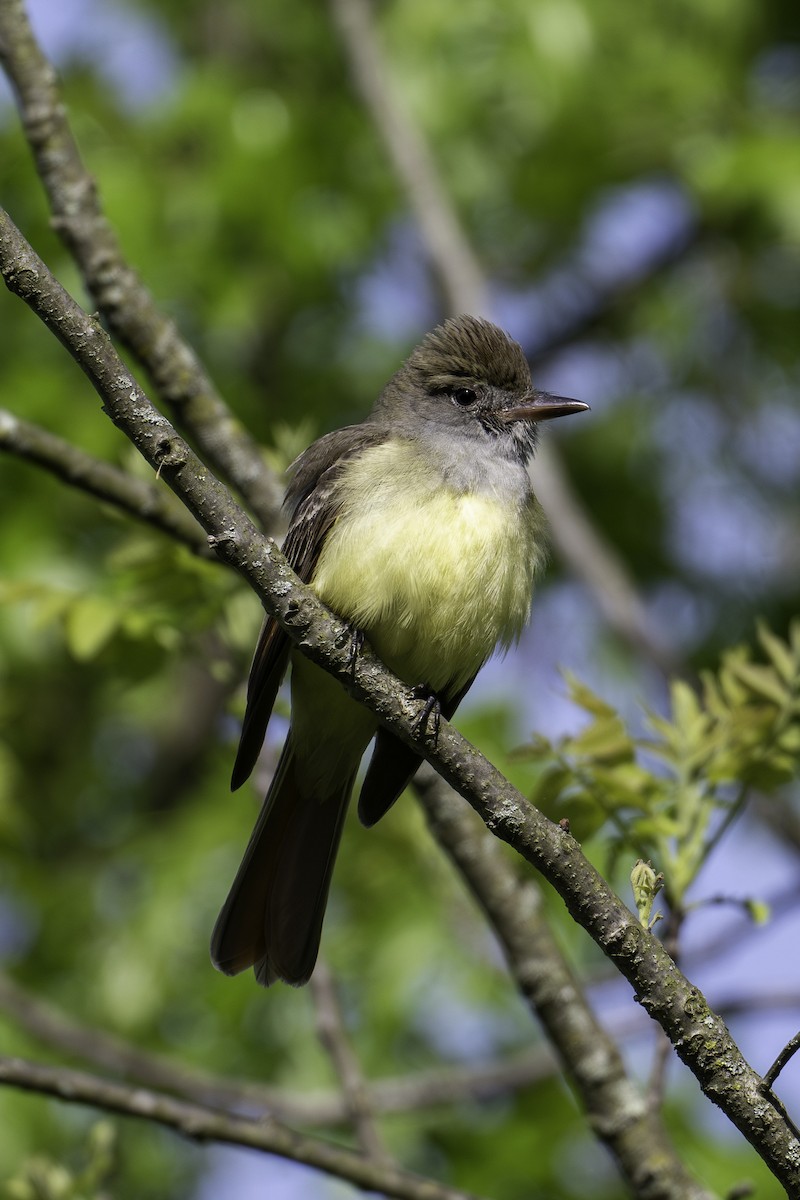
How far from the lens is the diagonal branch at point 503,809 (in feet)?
8.58

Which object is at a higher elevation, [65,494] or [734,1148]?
[65,494]

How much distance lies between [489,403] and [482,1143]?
9.25ft

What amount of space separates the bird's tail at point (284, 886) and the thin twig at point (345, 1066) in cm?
20

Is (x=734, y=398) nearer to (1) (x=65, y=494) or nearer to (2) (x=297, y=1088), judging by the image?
(1) (x=65, y=494)

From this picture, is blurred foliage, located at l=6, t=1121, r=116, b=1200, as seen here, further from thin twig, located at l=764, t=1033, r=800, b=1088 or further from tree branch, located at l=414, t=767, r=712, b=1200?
thin twig, located at l=764, t=1033, r=800, b=1088

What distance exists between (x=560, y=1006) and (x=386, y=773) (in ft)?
2.60

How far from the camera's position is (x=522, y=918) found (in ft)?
13.0

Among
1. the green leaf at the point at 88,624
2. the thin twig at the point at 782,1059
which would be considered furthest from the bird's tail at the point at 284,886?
the thin twig at the point at 782,1059

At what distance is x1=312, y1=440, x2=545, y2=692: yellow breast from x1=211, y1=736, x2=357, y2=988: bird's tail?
51 cm

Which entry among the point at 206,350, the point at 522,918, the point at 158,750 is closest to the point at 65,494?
the point at 206,350

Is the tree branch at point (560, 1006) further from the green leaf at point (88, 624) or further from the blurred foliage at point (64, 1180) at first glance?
the blurred foliage at point (64, 1180)

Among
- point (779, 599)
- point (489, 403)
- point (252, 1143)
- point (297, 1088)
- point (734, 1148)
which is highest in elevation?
point (779, 599)

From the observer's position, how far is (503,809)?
2768mm

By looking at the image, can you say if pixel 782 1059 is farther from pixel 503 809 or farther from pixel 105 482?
pixel 105 482
